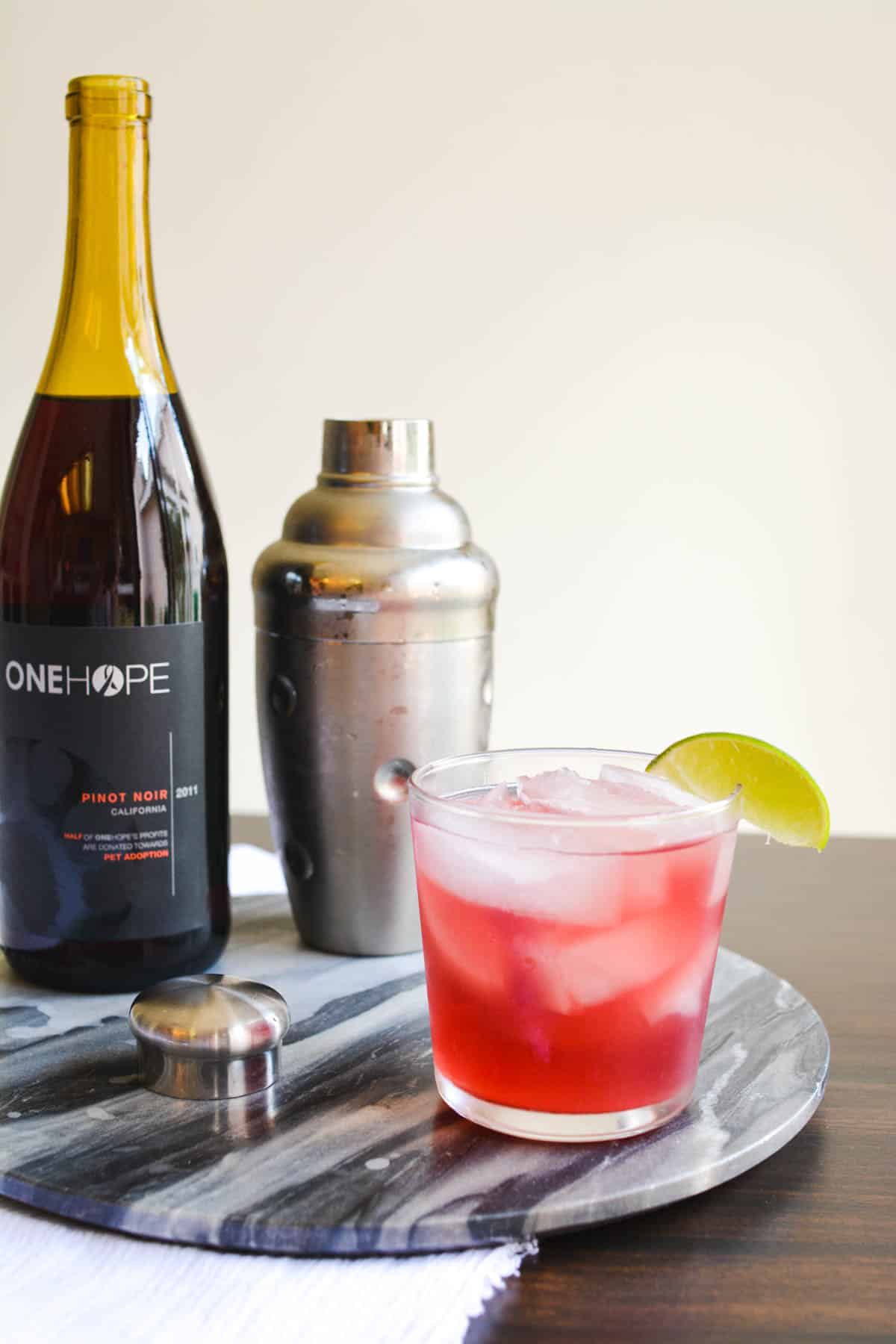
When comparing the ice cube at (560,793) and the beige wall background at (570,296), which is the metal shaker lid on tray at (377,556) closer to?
the ice cube at (560,793)

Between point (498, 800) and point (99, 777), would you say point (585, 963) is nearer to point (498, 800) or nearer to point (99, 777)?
point (498, 800)

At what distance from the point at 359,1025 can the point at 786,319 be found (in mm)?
1429

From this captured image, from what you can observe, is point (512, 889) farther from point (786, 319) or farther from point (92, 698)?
point (786, 319)

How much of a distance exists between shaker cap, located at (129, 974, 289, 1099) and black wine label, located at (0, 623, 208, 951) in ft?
0.38

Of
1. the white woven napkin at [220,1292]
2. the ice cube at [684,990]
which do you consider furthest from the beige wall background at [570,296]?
the white woven napkin at [220,1292]

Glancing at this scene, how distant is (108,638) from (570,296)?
1.29m

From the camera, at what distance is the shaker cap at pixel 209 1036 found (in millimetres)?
598

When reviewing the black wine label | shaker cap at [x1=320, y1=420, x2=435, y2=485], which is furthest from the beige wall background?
the black wine label

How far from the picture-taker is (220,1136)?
0.57 metres

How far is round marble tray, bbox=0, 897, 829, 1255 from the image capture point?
506mm

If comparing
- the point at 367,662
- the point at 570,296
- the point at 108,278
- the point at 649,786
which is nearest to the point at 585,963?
the point at 649,786

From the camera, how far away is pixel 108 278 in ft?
2.45

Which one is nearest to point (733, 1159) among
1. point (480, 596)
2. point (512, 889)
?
point (512, 889)

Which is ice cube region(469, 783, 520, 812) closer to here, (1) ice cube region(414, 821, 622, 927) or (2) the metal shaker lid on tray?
(1) ice cube region(414, 821, 622, 927)
